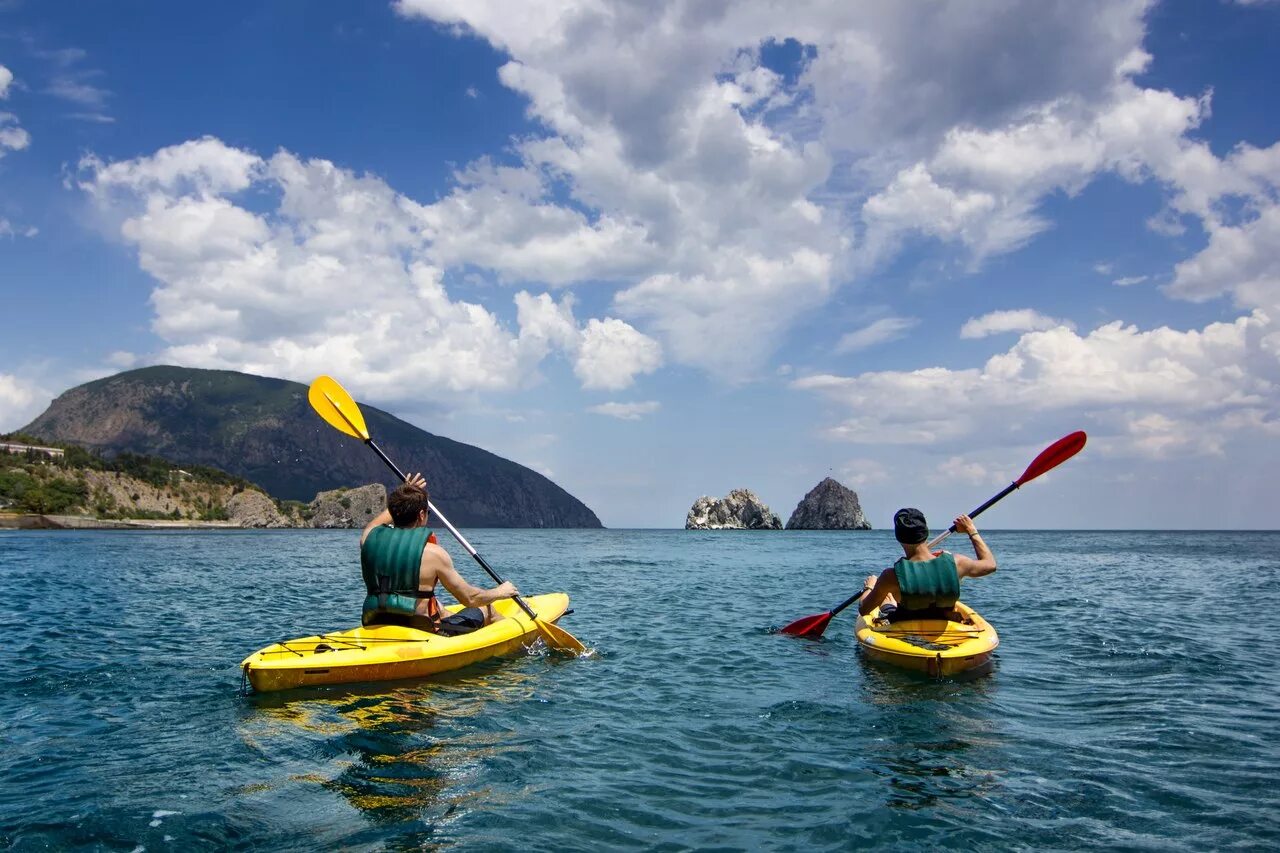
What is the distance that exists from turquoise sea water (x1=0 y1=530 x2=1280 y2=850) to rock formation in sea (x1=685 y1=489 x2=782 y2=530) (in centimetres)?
15160

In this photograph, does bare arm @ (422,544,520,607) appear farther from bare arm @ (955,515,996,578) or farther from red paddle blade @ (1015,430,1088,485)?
red paddle blade @ (1015,430,1088,485)

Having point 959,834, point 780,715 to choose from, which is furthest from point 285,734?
point 959,834

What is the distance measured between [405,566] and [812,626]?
786 centimetres

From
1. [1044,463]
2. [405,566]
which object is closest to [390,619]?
[405,566]

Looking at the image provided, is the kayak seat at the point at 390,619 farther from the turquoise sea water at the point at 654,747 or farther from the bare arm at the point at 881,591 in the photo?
the bare arm at the point at 881,591

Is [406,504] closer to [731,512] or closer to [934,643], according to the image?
[934,643]

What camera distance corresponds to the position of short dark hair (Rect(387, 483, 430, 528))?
9.58m

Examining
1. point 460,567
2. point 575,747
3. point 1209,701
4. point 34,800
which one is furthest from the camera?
point 460,567

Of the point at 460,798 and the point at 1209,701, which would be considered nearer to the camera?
the point at 460,798

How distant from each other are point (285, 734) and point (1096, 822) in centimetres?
704

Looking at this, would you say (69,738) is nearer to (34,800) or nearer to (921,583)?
(34,800)

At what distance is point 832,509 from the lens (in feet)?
540

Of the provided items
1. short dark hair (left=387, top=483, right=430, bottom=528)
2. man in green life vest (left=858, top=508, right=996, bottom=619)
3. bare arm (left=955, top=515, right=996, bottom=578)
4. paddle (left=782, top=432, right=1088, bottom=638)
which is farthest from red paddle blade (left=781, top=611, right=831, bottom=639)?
short dark hair (left=387, top=483, right=430, bottom=528)

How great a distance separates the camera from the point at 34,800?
5.44 meters
